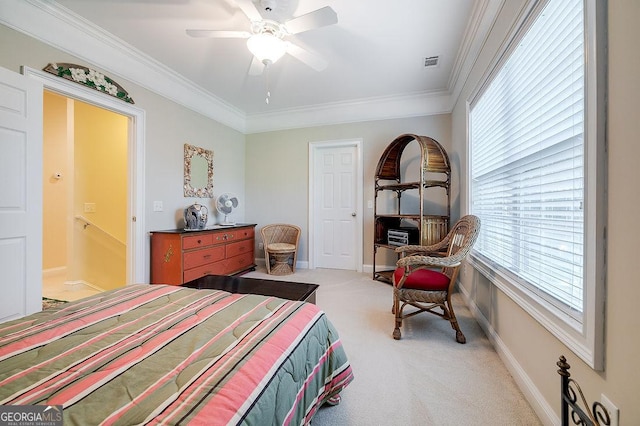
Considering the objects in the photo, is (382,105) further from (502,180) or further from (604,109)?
(604,109)

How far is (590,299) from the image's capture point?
926mm

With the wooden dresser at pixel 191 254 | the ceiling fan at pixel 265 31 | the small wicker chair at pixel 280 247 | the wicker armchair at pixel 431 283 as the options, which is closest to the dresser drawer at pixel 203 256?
the wooden dresser at pixel 191 254

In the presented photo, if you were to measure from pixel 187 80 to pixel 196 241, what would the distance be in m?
2.15

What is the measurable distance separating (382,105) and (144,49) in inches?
122

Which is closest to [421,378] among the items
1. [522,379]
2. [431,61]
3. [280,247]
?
[522,379]

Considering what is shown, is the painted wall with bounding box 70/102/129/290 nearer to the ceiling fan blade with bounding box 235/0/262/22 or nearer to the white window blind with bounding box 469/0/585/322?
the ceiling fan blade with bounding box 235/0/262/22

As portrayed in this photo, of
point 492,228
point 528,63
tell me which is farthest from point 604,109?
point 492,228

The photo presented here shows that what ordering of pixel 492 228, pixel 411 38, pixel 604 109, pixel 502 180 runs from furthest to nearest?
pixel 411 38 → pixel 492 228 → pixel 502 180 → pixel 604 109

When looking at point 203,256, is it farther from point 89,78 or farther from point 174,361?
point 174,361

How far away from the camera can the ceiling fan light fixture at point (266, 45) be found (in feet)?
6.63

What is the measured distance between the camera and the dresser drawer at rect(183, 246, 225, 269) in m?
3.00

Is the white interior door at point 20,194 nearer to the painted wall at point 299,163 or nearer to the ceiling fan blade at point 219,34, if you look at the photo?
the ceiling fan blade at point 219,34

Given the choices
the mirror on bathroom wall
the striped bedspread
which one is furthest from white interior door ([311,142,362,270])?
the striped bedspread

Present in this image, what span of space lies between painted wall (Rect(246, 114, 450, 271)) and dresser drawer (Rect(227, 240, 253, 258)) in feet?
1.93
